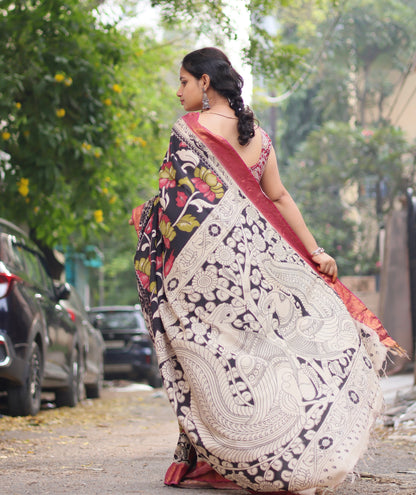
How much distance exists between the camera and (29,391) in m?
8.11

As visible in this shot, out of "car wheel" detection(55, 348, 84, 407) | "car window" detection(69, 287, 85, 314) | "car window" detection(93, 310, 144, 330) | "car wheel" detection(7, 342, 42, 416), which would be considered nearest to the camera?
"car wheel" detection(7, 342, 42, 416)

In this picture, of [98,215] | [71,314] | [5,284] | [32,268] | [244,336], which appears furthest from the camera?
[98,215]

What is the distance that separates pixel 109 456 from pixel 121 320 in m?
11.7

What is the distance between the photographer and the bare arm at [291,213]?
4410 mm

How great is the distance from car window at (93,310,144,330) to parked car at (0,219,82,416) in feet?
22.4

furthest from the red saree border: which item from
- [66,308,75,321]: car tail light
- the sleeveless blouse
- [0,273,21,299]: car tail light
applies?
[66,308,75,321]: car tail light

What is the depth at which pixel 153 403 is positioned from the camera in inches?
471

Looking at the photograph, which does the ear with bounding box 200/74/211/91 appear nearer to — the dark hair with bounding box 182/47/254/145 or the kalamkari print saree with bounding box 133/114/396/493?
the dark hair with bounding box 182/47/254/145

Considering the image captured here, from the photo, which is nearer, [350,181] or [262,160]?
[262,160]

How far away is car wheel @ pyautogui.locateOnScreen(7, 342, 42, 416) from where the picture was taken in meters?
8.00

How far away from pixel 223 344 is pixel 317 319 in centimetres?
46

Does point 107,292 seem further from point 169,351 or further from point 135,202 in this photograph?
point 169,351

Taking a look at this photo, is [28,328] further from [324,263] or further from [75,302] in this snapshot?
[75,302]

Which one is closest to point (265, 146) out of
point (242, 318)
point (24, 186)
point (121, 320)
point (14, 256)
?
point (242, 318)
